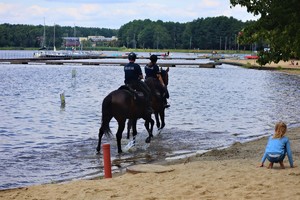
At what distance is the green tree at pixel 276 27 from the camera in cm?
2041

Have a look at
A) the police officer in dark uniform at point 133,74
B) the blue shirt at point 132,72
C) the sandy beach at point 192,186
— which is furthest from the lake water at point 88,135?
the sandy beach at point 192,186

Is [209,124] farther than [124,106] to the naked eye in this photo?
Yes

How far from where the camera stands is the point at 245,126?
29016mm

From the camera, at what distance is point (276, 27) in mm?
21125

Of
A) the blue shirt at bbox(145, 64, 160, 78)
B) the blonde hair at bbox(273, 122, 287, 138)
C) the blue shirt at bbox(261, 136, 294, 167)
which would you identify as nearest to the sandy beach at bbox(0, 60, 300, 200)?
the blue shirt at bbox(261, 136, 294, 167)

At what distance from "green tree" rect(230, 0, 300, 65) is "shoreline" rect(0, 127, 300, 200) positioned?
700 centimetres

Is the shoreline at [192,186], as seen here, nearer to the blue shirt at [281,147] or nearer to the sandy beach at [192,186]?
the sandy beach at [192,186]

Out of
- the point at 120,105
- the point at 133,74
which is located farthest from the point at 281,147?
the point at 133,74

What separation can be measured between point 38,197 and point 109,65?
12089cm

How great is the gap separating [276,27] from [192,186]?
10704 millimetres

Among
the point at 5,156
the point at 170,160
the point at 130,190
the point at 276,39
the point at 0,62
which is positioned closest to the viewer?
the point at 130,190

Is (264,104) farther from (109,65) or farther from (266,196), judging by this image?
(109,65)

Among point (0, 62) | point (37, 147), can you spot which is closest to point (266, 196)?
point (37, 147)

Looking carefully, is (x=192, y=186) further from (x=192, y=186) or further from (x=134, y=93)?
(x=134, y=93)
